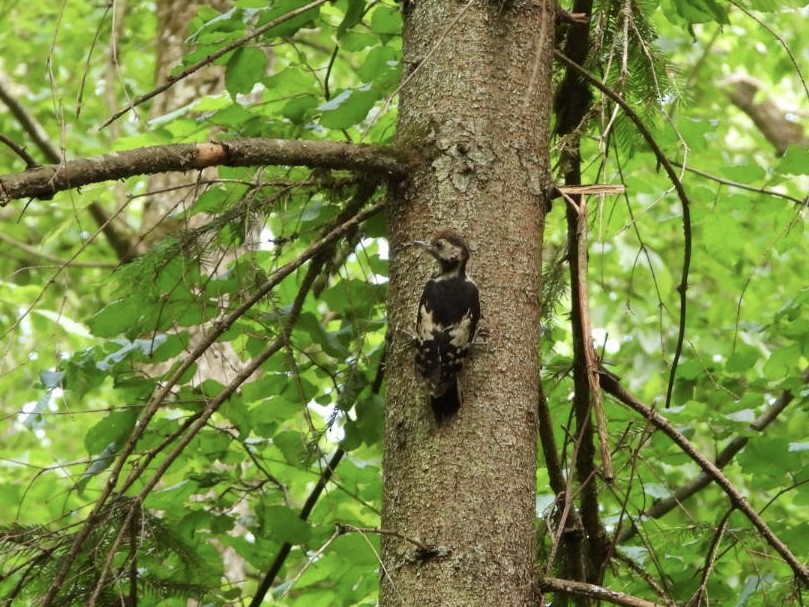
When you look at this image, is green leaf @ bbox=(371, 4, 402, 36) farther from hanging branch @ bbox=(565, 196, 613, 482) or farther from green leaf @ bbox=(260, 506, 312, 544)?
green leaf @ bbox=(260, 506, 312, 544)

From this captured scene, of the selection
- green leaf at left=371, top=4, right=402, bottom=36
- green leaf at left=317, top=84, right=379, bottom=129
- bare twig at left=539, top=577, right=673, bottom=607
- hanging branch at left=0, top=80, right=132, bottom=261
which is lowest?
bare twig at left=539, top=577, right=673, bottom=607

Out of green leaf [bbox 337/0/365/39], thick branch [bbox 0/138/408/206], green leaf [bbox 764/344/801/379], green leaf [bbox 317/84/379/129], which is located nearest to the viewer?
thick branch [bbox 0/138/408/206]

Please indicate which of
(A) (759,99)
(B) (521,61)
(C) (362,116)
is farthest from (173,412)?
(A) (759,99)

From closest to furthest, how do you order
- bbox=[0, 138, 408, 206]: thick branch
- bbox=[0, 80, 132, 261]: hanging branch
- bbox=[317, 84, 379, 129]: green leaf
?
bbox=[0, 138, 408, 206]: thick branch, bbox=[317, 84, 379, 129]: green leaf, bbox=[0, 80, 132, 261]: hanging branch

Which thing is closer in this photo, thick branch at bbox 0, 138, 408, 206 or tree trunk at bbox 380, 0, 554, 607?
thick branch at bbox 0, 138, 408, 206

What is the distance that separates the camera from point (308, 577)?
3.38 metres

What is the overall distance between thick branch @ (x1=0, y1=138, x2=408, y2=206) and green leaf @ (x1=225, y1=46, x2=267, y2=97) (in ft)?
3.76

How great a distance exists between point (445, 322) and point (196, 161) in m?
0.62

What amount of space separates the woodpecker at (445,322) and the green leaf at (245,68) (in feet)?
4.24

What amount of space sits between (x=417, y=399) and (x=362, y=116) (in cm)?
137

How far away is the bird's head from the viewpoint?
2.09 meters

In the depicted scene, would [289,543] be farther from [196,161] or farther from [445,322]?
[196,161]

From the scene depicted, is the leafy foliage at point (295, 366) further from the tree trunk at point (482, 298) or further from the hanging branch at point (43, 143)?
the hanging branch at point (43, 143)

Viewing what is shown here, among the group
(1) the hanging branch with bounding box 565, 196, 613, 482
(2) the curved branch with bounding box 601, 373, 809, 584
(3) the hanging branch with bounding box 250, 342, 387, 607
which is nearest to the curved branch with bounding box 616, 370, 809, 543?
(3) the hanging branch with bounding box 250, 342, 387, 607
